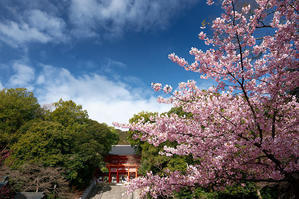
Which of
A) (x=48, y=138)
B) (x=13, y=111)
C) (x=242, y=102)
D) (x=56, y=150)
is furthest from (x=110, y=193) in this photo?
(x=242, y=102)

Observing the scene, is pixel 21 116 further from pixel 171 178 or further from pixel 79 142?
pixel 171 178

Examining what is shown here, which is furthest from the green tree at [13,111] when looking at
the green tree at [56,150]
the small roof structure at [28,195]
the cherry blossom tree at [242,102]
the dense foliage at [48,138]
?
the cherry blossom tree at [242,102]

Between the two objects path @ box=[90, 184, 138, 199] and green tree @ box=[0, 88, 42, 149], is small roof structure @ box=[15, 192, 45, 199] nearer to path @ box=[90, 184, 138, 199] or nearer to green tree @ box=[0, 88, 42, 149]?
path @ box=[90, 184, 138, 199]

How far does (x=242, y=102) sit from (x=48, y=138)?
12767mm

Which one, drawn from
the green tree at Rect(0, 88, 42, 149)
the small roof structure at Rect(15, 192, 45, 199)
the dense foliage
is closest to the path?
the dense foliage

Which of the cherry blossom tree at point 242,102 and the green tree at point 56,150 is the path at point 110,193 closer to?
the green tree at point 56,150

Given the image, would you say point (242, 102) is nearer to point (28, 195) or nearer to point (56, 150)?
point (28, 195)

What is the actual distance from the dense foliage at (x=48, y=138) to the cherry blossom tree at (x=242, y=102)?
33.9ft

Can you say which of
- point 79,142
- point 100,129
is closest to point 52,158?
point 79,142

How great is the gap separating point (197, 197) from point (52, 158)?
31.6 ft

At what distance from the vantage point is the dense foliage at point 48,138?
10.7m

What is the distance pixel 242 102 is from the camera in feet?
10.4

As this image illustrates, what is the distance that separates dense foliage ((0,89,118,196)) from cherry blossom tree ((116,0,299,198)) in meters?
10.3

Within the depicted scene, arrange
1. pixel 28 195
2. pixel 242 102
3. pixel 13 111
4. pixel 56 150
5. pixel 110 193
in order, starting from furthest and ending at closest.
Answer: pixel 13 111, pixel 110 193, pixel 56 150, pixel 28 195, pixel 242 102
